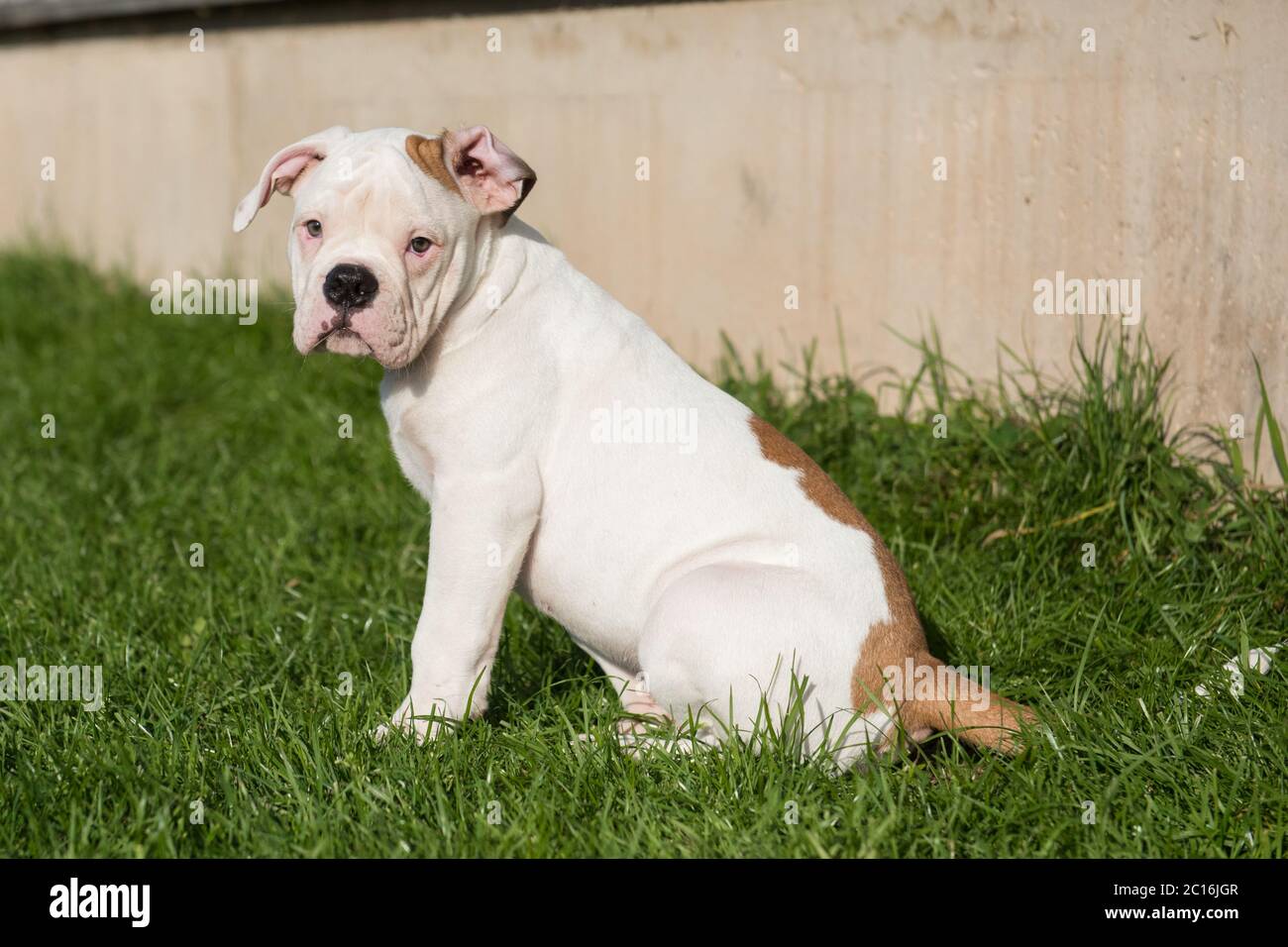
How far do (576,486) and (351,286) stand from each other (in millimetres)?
825

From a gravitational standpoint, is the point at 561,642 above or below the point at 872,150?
below

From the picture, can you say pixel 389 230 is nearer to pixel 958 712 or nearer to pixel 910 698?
pixel 910 698

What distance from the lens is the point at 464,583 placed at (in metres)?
3.71

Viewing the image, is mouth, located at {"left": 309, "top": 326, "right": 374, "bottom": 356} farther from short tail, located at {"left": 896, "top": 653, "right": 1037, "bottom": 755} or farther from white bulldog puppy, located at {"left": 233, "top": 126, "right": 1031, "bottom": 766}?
short tail, located at {"left": 896, "top": 653, "right": 1037, "bottom": 755}

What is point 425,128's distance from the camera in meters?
7.64

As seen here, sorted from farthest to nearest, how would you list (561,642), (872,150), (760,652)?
(872,150) < (561,642) < (760,652)

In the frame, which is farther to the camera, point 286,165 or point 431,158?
point 286,165

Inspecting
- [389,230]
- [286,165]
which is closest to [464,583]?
[389,230]

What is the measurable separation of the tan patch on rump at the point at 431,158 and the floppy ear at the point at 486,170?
0.06 ft

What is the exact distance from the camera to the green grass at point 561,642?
3350 millimetres

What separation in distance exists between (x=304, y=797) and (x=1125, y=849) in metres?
2.04

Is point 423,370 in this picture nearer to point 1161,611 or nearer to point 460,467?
point 460,467

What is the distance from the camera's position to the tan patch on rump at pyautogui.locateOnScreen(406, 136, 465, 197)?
3.71m
